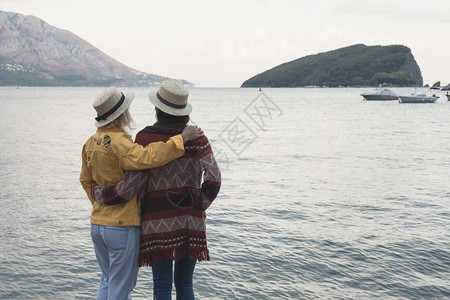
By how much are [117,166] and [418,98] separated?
9671 centimetres

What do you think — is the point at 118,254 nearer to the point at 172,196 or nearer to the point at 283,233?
the point at 172,196

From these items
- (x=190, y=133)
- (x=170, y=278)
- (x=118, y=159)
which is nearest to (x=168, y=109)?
(x=190, y=133)

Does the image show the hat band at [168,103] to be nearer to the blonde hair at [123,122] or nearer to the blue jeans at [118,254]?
the blonde hair at [123,122]

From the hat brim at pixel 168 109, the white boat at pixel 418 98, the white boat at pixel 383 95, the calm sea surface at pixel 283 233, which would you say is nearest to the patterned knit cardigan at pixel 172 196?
the hat brim at pixel 168 109

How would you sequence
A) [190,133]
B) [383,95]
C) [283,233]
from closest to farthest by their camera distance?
[190,133] → [283,233] → [383,95]

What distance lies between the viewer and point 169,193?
146 inches

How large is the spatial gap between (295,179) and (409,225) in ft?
20.2

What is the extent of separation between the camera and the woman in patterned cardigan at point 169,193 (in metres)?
3.65

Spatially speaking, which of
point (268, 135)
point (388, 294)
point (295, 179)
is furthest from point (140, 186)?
point (268, 135)

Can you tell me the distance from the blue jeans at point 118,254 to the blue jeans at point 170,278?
0.21m

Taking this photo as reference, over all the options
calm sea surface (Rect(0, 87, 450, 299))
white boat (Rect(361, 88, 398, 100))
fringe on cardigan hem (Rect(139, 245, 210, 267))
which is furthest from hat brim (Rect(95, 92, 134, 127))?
white boat (Rect(361, 88, 398, 100))

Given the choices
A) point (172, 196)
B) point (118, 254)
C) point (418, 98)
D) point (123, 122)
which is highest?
point (123, 122)

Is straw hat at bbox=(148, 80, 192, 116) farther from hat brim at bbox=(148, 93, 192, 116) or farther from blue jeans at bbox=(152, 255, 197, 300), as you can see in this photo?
blue jeans at bbox=(152, 255, 197, 300)

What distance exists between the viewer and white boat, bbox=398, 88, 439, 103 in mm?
88675
